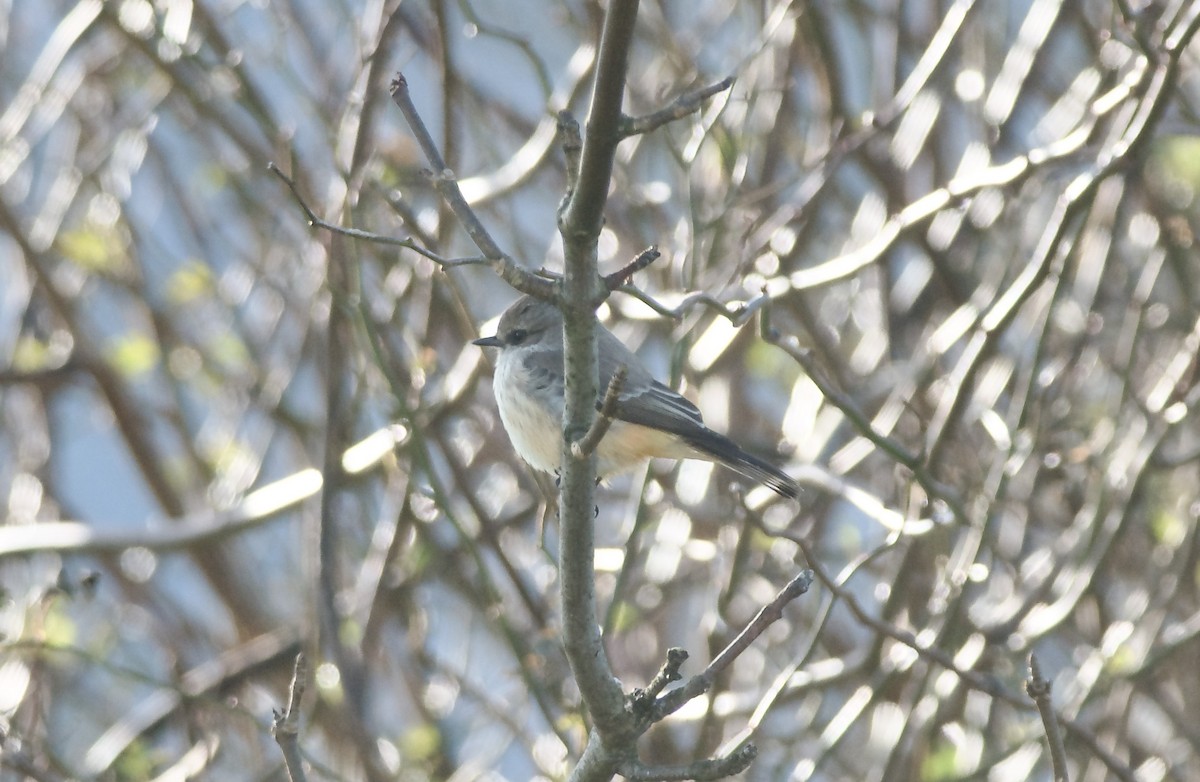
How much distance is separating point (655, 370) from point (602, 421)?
5414 millimetres

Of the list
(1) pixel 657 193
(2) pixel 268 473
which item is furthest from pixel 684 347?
(2) pixel 268 473

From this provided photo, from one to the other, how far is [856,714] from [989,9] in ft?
14.1

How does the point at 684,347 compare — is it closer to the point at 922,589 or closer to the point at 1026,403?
the point at 1026,403

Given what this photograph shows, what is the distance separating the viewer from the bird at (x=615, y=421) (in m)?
4.98

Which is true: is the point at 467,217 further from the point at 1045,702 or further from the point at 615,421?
the point at 615,421

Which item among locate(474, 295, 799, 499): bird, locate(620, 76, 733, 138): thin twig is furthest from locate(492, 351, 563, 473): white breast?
locate(620, 76, 733, 138): thin twig

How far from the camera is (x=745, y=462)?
489 centimetres

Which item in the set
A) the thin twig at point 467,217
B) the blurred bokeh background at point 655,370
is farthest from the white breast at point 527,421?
the thin twig at point 467,217

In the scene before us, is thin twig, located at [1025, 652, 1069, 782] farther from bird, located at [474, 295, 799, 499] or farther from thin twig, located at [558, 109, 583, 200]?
bird, located at [474, 295, 799, 499]

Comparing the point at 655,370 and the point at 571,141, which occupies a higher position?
the point at 655,370

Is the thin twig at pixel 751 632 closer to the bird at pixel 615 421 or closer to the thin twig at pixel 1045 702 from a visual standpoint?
the thin twig at pixel 1045 702

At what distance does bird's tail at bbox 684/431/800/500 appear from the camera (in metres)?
4.84

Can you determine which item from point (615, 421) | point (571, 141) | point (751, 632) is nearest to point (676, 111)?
point (571, 141)

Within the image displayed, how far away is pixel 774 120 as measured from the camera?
7.11m
